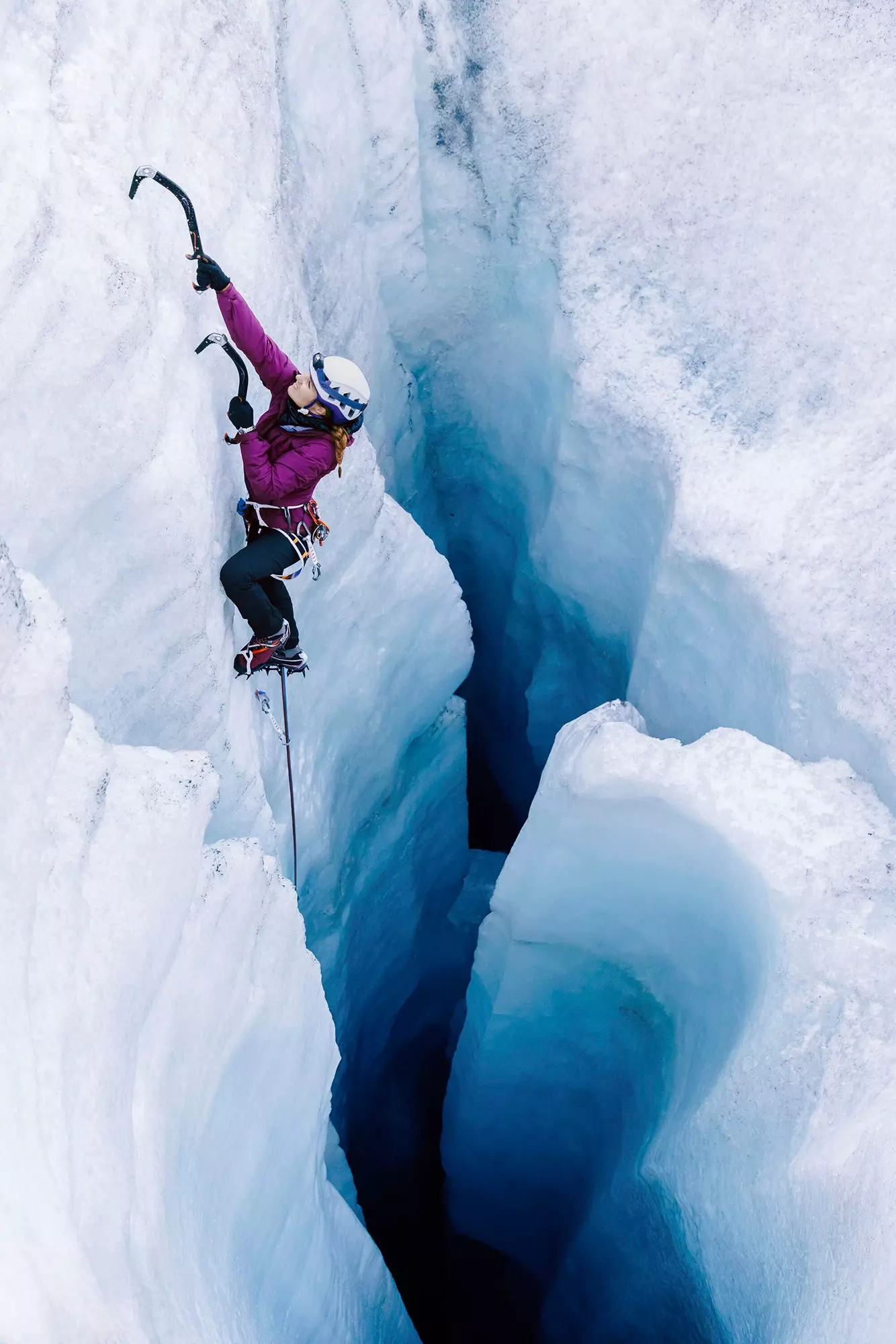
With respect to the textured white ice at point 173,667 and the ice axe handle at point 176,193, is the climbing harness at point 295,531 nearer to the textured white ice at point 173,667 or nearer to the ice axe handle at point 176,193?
the textured white ice at point 173,667

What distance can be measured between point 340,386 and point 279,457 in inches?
10.6

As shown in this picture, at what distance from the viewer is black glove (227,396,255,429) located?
271 centimetres

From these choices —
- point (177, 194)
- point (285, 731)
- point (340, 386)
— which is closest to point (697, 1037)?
point (285, 731)

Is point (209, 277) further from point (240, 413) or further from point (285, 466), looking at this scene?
point (285, 466)

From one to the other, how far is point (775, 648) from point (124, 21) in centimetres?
248

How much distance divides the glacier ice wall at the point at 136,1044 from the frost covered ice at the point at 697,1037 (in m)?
1.06

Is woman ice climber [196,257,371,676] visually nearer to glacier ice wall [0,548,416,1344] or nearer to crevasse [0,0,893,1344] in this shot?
crevasse [0,0,893,1344]

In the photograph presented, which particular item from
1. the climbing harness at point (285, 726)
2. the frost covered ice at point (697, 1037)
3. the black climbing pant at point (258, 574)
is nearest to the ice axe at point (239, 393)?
the black climbing pant at point (258, 574)

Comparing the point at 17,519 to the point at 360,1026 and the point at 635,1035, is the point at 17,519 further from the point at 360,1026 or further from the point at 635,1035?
the point at 360,1026

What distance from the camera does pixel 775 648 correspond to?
10.5 ft

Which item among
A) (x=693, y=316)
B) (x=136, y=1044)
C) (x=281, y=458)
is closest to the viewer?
(x=136, y=1044)

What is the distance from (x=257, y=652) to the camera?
2.92 metres

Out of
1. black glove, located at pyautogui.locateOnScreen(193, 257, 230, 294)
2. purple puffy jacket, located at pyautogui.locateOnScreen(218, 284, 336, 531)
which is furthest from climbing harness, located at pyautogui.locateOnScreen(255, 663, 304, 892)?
black glove, located at pyautogui.locateOnScreen(193, 257, 230, 294)

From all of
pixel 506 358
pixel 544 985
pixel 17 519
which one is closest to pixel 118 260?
pixel 17 519
